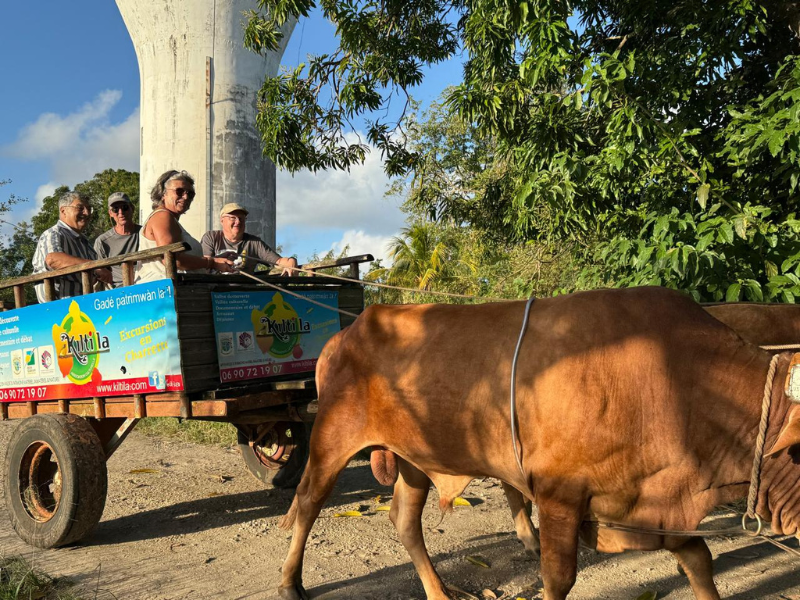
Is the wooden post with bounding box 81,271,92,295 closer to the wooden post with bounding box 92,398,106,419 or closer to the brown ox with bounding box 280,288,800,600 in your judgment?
the wooden post with bounding box 92,398,106,419

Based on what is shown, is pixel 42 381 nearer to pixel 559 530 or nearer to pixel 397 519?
pixel 397 519

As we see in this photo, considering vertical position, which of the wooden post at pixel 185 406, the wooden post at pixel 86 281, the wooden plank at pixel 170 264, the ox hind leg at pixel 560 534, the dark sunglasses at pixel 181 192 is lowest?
the ox hind leg at pixel 560 534

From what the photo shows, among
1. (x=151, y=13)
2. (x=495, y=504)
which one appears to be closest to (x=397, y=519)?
(x=495, y=504)

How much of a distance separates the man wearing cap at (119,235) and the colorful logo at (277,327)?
2.05m

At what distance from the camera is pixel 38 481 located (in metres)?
5.02

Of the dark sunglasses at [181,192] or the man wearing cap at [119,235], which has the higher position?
the dark sunglasses at [181,192]

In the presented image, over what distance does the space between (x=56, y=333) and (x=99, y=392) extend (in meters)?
0.62

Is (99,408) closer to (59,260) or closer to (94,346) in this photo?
(94,346)

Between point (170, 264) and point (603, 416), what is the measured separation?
2.72 m

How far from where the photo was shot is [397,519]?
161 inches

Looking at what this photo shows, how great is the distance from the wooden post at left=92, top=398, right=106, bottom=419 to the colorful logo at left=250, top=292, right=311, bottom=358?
47.7 inches

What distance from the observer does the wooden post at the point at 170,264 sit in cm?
419

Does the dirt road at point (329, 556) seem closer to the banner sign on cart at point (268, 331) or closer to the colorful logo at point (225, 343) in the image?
the banner sign on cart at point (268, 331)

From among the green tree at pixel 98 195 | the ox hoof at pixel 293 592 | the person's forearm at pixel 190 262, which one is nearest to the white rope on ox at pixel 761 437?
the ox hoof at pixel 293 592
